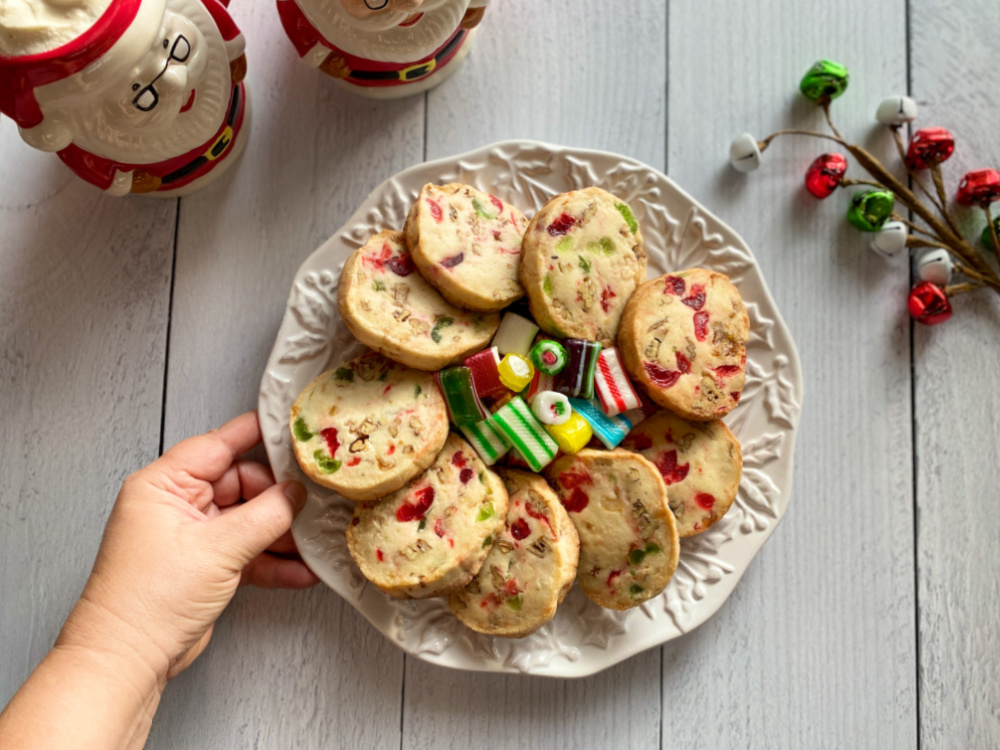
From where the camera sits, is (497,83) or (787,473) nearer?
(787,473)

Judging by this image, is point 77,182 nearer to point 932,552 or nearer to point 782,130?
point 782,130

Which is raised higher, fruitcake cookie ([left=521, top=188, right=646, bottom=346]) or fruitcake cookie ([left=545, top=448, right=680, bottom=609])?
fruitcake cookie ([left=521, top=188, right=646, bottom=346])

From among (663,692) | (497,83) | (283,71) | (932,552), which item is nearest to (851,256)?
(932,552)

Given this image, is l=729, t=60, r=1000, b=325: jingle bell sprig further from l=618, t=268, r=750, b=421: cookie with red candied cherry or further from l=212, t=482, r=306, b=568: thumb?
l=212, t=482, r=306, b=568: thumb

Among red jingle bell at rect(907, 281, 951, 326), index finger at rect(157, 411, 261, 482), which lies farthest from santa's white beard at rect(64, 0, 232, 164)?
red jingle bell at rect(907, 281, 951, 326)

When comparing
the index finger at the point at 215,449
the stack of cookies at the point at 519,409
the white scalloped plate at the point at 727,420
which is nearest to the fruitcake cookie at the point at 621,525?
the stack of cookies at the point at 519,409

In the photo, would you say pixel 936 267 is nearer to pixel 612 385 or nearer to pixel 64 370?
pixel 612 385
